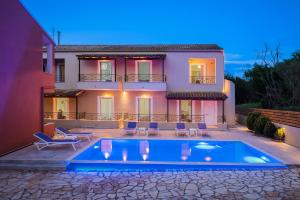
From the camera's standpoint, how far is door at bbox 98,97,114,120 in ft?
80.7

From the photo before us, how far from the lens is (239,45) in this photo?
13512 cm

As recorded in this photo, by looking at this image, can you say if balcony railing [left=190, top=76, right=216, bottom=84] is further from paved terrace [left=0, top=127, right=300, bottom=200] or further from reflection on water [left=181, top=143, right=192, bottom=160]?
paved terrace [left=0, top=127, right=300, bottom=200]

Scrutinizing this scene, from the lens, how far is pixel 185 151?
1464 centimetres

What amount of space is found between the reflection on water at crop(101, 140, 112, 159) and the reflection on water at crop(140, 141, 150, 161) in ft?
5.73

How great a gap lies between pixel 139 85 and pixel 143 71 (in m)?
2.08

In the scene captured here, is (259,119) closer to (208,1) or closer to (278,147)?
(278,147)

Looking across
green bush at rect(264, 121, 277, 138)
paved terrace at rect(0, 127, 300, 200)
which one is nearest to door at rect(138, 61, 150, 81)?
green bush at rect(264, 121, 277, 138)

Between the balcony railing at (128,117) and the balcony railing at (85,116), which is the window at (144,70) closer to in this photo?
the balcony railing at (128,117)

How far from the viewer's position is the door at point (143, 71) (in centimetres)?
2458

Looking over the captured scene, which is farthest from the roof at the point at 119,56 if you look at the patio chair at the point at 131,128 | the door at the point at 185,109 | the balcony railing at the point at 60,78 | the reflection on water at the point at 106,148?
the reflection on water at the point at 106,148

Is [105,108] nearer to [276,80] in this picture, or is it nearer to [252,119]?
[252,119]

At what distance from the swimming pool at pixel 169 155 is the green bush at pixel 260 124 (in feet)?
10.1

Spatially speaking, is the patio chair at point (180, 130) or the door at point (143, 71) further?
the door at point (143, 71)

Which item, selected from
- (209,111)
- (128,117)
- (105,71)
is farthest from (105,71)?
(209,111)
